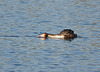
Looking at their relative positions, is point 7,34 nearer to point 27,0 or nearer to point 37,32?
point 37,32

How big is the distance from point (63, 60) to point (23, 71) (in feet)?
8.88

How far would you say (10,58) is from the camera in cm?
1894

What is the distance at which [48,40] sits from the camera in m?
24.3

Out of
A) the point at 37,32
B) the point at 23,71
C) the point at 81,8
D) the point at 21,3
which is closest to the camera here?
the point at 23,71

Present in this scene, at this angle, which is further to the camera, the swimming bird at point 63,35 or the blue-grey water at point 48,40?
the swimming bird at point 63,35

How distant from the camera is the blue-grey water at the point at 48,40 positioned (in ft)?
58.2

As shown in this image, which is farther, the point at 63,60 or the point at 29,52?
the point at 29,52

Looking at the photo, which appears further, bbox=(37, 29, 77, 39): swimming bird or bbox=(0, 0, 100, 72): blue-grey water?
bbox=(37, 29, 77, 39): swimming bird

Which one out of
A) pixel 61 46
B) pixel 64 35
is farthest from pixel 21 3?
pixel 61 46

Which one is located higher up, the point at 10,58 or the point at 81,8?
the point at 81,8

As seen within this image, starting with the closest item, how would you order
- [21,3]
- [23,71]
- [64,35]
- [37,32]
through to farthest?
[23,71], [64,35], [37,32], [21,3]

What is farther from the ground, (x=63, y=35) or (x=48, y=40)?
(x=63, y=35)

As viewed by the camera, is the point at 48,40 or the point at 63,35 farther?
the point at 63,35

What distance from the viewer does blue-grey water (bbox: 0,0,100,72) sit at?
17750mm
